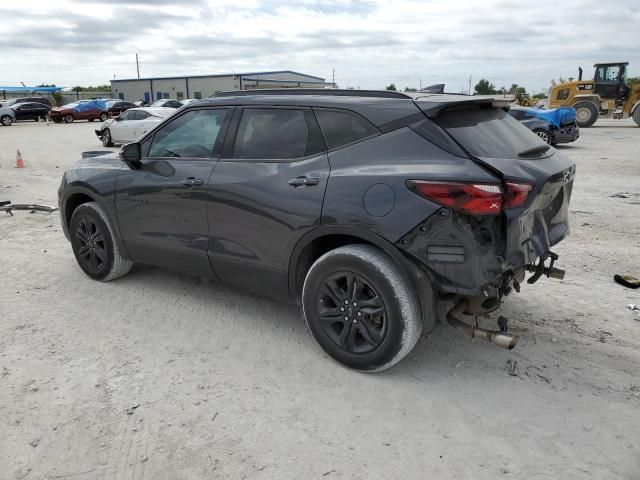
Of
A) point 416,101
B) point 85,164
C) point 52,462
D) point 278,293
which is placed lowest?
point 52,462

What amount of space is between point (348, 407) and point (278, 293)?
3.43 ft

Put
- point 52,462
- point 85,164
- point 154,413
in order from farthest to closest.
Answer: point 85,164
point 154,413
point 52,462

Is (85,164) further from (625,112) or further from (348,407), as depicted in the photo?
(625,112)

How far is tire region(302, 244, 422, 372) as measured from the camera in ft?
10.3

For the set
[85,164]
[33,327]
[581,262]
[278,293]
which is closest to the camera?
[278,293]

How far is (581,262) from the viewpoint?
5570mm

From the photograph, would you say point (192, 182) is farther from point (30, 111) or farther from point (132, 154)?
point (30, 111)

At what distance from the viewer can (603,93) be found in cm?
2655

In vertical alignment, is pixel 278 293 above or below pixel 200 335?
above

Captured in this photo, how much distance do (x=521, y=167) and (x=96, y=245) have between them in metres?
3.86

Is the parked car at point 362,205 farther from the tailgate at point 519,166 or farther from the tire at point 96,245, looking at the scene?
the tire at point 96,245

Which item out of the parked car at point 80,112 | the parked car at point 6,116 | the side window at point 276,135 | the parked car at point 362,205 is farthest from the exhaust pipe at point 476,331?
the parked car at point 6,116

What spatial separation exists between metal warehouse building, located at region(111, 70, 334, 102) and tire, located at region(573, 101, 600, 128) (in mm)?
33740

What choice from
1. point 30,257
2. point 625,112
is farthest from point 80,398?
point 625,112
